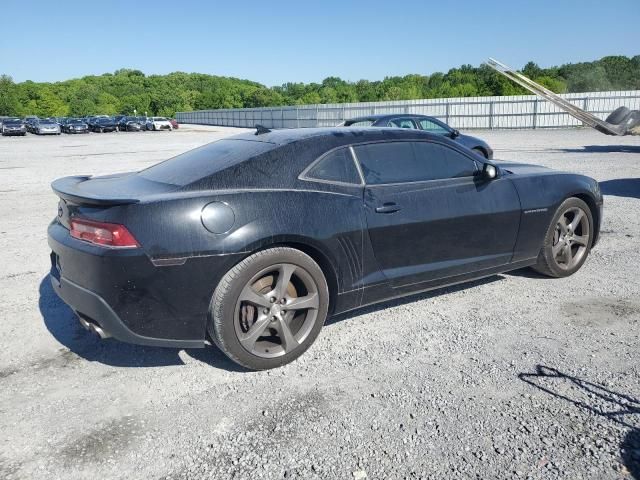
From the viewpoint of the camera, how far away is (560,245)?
5.01m

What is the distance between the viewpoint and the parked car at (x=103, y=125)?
50169mm

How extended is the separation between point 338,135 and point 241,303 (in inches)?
57.3

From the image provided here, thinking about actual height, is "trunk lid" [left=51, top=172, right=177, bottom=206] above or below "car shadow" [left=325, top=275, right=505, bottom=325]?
above

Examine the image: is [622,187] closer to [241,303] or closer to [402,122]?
[402,122]

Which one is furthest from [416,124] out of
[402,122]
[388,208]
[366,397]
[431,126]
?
[366,397]

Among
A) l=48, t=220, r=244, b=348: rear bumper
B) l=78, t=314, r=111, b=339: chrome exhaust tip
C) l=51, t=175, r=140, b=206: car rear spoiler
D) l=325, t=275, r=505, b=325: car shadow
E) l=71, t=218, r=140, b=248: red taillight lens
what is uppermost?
l=51, t=175, r=140, b=206: car rear spoiler

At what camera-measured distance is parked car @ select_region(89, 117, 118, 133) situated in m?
50.2

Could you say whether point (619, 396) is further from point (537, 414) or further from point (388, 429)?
point (388, 429)

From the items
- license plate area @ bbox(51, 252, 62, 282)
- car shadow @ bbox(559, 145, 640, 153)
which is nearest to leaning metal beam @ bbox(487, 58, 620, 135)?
car shadow @ bbox(559, 145, 640, 153)

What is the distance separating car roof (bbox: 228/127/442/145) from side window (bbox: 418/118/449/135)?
914cm

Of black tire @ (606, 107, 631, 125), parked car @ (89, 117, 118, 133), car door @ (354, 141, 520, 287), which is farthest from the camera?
parked car @ (89, 117, 118, 133)

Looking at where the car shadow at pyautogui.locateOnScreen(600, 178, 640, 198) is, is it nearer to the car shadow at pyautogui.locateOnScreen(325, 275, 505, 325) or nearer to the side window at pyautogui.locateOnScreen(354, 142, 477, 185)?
the car shadow at pyautogui.locateOnScreen(325, 275, 505, 325)

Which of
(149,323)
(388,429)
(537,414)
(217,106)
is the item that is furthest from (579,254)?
(217,106)

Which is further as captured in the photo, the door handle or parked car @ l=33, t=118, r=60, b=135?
parked car @ l=33, t=118, r=60, b=135
